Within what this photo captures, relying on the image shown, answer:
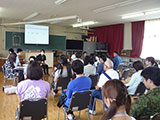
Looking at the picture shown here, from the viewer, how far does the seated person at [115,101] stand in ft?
3.68

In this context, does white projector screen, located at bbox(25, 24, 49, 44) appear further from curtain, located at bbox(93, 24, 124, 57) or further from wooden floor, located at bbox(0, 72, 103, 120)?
wooden floor, located at bbox(0, 72, 103, 120)

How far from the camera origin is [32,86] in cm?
213

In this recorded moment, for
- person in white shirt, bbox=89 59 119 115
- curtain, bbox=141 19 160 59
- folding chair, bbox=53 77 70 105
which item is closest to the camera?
person in white shirt, bbox=89 59 119 115

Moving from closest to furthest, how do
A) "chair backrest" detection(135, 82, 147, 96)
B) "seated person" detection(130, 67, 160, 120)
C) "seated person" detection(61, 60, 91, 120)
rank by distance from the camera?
"seated person" detection(130, 67, 160, 120) → "seated person" detection(61, 60, 91, 120) → "chair backrest" detection(135, 82, 147, 96)

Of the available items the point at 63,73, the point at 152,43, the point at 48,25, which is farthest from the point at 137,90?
the point at 48,25

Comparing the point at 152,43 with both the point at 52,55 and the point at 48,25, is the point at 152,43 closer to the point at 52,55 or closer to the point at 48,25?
the point at 52,55

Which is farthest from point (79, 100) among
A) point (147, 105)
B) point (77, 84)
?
point (147, 105)

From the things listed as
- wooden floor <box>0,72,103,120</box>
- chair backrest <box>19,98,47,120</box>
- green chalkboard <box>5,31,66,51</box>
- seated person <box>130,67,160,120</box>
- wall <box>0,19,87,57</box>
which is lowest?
wooden floor <box>0,72,103,120</box>

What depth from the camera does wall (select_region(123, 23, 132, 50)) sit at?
31.0ft

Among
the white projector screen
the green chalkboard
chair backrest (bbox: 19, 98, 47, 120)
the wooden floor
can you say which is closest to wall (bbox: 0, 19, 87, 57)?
the green chalkboard

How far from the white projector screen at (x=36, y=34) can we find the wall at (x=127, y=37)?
5192mm

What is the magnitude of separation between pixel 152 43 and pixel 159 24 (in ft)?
3.44

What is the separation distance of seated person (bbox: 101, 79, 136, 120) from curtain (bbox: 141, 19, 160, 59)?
7.90 m

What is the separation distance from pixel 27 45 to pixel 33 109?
8427mm
